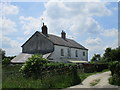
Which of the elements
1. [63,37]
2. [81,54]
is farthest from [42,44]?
[81,54]

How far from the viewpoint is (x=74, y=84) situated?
17812 millimetres

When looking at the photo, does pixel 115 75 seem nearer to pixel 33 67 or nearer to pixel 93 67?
pixel 33 67

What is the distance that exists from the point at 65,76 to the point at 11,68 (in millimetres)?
13736

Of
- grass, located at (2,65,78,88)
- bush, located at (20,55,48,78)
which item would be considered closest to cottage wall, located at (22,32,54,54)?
bush, located at (20,55,48,78)

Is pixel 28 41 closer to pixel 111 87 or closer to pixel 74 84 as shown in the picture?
pixel 74 84

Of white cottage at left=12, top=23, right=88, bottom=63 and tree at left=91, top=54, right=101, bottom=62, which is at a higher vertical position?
white cottage at left=12, top=23, right=88, bottom=63

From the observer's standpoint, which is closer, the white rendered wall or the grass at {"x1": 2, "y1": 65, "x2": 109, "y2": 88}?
the grass at {"x1": 2, "y1": 65, "x2": 109, "y2": 88}

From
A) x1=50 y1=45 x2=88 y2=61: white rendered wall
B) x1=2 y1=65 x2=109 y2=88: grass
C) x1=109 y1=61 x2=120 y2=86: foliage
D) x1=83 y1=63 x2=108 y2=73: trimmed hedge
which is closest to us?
x1=2 y1=65 x2=109 y2=88: grass

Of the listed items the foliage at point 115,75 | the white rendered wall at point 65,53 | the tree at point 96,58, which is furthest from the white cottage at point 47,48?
the foliage at point 115,75

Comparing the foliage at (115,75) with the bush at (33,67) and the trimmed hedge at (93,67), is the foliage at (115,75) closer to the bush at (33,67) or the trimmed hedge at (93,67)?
the bush at (33,67)

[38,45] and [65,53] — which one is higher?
[38,45]

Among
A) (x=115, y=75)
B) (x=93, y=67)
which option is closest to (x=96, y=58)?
(x=93, y=67)

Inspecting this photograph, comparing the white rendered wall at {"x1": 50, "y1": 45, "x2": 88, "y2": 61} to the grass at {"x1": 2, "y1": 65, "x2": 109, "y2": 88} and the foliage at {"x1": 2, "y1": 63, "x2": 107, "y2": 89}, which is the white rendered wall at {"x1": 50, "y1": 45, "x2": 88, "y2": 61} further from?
the grass at {"x1": 2, "y1": 65, "x2": 109, "y2": 88}

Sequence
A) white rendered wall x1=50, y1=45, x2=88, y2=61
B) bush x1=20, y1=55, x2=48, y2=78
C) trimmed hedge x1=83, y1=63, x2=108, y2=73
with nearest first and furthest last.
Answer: bush x1=20, y1=55, x2=48, y2=78 < trimmed hedge x1=83, y1=63, x2=108, y2=73 < white rendered wall x1=50, y1=45, x2=88, y2=61
